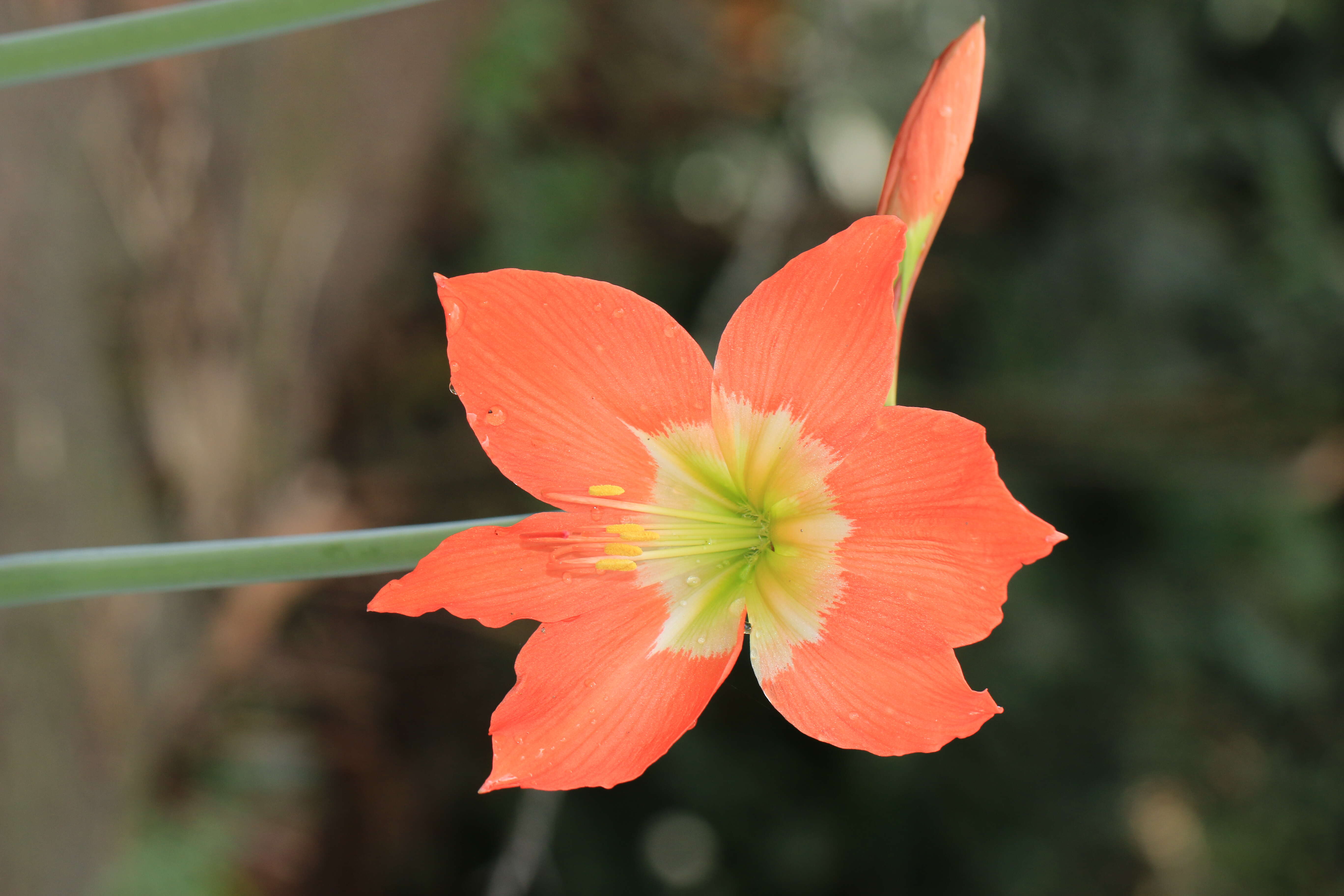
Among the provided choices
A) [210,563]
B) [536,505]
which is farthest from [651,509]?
[536,505]

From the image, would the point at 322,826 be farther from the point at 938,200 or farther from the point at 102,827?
the point at 938,200

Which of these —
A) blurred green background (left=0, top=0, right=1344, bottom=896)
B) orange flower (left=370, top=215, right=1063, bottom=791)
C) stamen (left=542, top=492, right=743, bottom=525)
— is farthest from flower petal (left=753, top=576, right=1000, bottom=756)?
blurred green background (left=0, top=0, right=1344, bottom=896)

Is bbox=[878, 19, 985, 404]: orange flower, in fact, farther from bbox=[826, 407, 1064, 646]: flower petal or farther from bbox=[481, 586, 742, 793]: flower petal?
bbox=[481, 586, 742, 793]: flower petal

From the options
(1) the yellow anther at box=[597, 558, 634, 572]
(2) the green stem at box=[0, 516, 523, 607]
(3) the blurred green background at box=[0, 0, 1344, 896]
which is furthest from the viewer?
(3) the blurred green background at box=[0, 0, 1344, 896]

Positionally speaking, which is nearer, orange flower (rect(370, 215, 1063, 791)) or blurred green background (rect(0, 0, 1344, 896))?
orange flower (rect(370, 215, 1063, 791))

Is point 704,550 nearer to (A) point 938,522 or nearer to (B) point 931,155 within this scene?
(A) point 938,522
